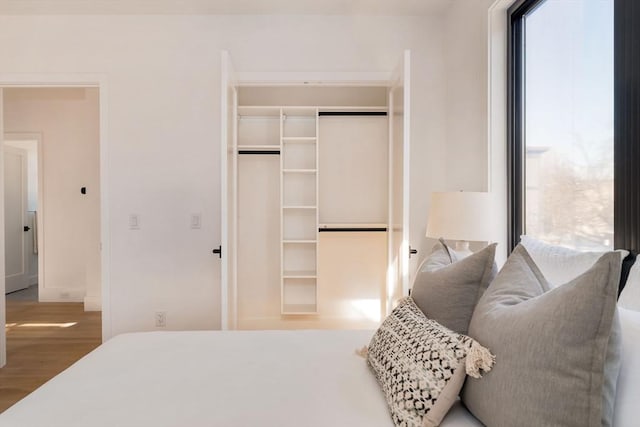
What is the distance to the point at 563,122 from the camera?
158 cm

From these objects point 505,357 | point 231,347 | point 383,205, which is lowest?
point 231,347

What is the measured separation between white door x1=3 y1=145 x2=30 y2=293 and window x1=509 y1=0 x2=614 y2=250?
6.42 metres

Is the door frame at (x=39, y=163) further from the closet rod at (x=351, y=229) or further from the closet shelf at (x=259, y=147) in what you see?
the closet rod at (x=351, y=229)

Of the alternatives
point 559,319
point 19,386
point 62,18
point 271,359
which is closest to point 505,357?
point 559,319

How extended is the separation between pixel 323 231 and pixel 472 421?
7.95ft

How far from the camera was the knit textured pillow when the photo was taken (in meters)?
0.91

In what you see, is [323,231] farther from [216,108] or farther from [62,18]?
[62,18]

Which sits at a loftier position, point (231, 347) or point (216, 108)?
point (216, 108)

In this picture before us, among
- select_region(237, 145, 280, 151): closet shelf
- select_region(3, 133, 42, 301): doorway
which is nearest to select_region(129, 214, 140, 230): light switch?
select_region(237, 145, 280, 151): closet shelf

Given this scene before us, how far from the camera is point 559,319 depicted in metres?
0.75

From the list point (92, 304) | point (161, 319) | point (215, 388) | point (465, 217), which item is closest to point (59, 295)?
point (92, 304)

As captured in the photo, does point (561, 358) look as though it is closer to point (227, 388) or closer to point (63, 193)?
point (227, 388)

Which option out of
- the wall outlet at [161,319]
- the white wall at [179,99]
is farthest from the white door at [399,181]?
the wall outlet at [161,319]

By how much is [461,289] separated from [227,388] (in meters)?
0.83
